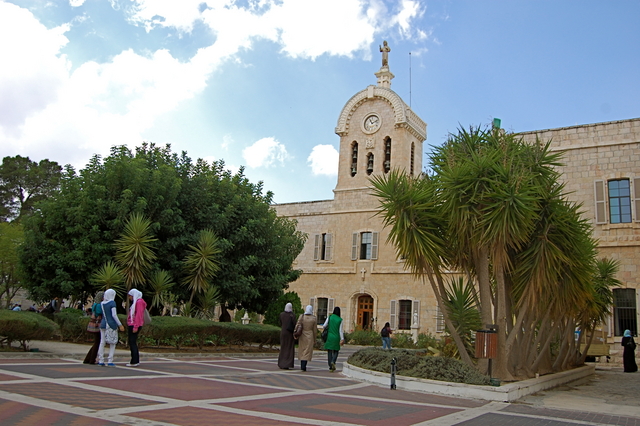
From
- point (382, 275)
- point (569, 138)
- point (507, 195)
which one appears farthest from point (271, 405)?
point (382, 275)

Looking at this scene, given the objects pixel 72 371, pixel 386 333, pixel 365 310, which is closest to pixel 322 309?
pixel 365 310

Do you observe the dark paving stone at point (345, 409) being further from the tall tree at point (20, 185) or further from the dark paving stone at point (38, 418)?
the tall tree at point (20, 185)

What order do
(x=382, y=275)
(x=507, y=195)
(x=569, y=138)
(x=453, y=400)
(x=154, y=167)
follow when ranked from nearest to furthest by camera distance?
(x=453, y=400) < (x=507, y=195) < (x=154, y=167) < (x=569, y=138) < (x=382, y=275)

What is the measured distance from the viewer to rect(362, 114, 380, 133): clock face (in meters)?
32.1

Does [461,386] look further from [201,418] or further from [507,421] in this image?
[201,418]

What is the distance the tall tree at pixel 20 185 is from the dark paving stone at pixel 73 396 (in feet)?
130

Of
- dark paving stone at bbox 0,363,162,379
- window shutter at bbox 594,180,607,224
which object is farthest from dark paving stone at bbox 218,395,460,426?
window shutter at bbox 594,180,607,224

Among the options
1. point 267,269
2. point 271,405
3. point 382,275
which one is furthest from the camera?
point 382,275

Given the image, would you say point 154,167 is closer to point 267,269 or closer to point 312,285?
point 267,269

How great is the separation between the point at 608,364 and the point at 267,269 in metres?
13.8

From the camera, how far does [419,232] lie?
10820 mm

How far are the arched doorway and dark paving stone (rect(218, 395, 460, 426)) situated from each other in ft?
73.9

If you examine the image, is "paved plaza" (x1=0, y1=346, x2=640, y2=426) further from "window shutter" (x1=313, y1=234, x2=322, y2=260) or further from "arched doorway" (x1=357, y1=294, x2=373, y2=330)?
"window shutter" (x1=313, y1=234, x2=322, y2=260)

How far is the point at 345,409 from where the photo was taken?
7066 millimetres
